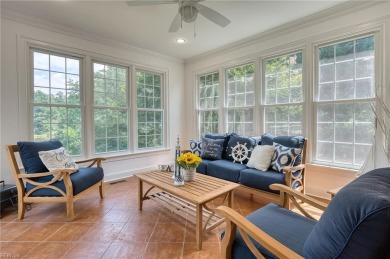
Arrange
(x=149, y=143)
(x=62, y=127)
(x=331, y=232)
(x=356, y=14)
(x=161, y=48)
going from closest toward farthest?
1. (x=331, y=232)
2. (x=356, y=14)
3. (x=62, y=127)
4. (x=161, y=48)
5. (x=149, y=143)

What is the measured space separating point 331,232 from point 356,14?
10.3 feet

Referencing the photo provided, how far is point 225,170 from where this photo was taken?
116 inches

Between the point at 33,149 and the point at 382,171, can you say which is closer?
the point at 382,171

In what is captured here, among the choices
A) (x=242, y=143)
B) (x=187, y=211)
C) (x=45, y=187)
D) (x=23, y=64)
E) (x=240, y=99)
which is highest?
(x=23, y=64)

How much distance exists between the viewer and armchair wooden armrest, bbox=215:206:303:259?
94cm

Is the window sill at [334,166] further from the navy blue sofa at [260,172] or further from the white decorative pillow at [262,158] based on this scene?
the white decorative pillow at [262,158]

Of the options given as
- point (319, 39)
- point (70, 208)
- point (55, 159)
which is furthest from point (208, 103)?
point (70, 208)

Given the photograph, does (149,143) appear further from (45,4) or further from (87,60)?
(45,4)

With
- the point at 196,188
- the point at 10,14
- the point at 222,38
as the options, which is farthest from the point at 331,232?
the point at 10,14

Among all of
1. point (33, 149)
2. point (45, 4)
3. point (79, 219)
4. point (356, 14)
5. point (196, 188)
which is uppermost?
point (45, 4)

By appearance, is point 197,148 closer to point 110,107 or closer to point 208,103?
point 208,103

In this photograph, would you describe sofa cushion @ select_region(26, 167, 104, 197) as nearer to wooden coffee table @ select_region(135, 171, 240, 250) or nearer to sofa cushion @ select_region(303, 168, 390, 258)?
wooden coffee table @ select_region(135, 171, 240, 250)

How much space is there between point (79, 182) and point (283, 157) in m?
2.63

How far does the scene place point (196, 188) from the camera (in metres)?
2.03
